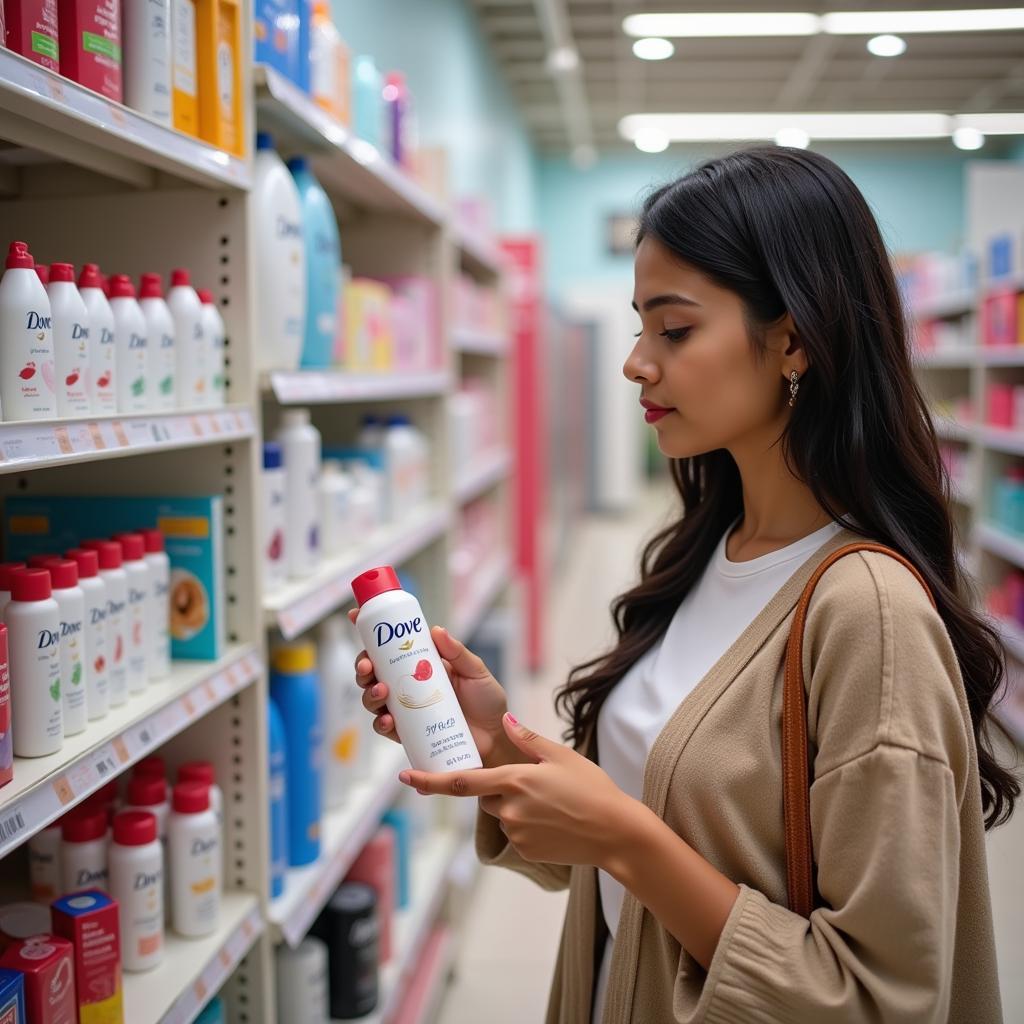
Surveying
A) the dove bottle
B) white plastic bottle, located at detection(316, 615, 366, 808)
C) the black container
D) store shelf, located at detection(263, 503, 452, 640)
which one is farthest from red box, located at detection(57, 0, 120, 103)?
the black container

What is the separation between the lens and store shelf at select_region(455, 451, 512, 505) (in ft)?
11.6

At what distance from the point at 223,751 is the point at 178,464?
0.47m

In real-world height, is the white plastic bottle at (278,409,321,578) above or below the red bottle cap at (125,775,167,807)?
above

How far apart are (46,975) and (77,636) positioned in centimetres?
38

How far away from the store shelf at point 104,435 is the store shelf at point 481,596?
186cm

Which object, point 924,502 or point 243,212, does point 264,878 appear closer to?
point 243,212

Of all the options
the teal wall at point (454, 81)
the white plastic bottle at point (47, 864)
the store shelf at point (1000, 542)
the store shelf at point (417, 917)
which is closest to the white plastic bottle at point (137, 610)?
the white plastic bottle at point (47, 864)

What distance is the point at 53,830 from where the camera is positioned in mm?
1451

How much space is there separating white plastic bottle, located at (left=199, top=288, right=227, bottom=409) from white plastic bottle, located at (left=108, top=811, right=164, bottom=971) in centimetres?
59

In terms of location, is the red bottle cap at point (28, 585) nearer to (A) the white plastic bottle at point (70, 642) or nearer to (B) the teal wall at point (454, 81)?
(A) the white plastic bottle at point (70, 642)

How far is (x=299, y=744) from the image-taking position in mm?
1922

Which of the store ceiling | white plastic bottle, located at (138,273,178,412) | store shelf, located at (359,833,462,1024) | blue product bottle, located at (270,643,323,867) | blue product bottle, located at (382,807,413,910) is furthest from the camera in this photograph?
blue product bottle, located at (382,807,413,910)

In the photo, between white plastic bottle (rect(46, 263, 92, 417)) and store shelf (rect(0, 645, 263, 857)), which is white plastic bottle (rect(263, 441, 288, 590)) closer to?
store shelf (rect(0, 645, 263, 857))

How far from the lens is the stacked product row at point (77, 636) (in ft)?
3.76
